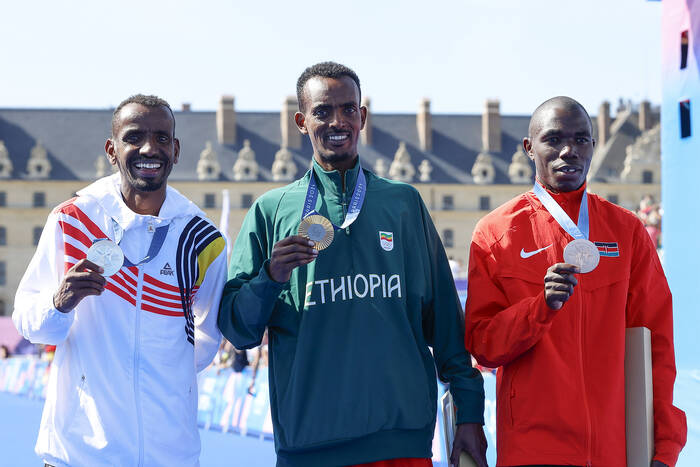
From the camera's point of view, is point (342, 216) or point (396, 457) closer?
point (396, 457)

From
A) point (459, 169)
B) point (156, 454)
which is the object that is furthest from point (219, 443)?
point (459, 169)

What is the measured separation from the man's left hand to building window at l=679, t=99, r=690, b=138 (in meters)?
6.09

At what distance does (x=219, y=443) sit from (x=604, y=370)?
24.2 feet

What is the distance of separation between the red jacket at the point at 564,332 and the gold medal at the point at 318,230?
739 millimetres

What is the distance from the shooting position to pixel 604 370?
3436 mm

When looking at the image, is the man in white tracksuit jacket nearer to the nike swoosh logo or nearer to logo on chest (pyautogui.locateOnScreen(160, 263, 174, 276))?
logo on chest (pyautogui.locateOnScreen(160, 263, 174, 276))

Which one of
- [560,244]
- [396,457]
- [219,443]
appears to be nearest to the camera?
[396,457]

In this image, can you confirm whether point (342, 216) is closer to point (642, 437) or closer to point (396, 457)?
point (396, 457)

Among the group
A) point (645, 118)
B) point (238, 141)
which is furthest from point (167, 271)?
point (645, 118)

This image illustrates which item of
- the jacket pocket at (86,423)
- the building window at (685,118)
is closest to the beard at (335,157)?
the jacket pocket at (86,423)

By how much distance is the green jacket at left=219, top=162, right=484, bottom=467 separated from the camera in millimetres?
3320

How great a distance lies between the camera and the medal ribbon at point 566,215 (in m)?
3.51

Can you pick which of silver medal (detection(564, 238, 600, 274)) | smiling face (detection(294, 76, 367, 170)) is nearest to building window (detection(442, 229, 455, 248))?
smiling face (detection(294, 76, 367, 170))

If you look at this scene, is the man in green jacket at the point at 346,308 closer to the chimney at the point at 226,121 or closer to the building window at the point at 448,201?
the building window at the point at 448,201
